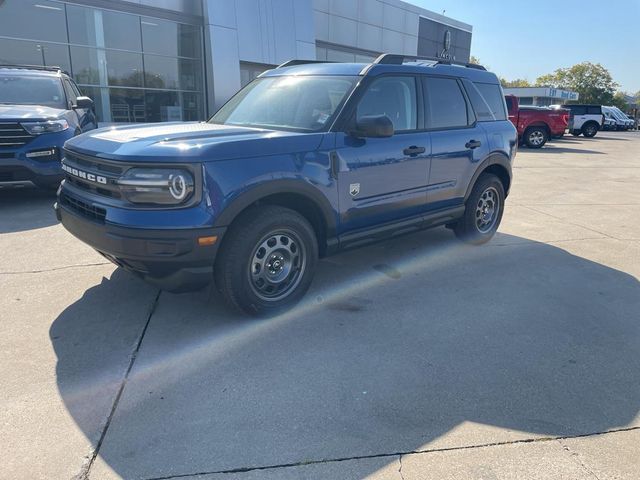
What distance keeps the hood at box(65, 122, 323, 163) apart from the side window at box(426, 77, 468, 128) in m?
1.60

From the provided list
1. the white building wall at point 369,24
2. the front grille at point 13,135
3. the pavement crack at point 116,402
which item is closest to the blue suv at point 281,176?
the pavement crack at point 116,402

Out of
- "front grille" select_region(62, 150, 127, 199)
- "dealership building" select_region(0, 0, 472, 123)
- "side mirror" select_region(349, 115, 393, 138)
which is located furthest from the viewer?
"dealership building" select_region(0, 0, 472, 123)

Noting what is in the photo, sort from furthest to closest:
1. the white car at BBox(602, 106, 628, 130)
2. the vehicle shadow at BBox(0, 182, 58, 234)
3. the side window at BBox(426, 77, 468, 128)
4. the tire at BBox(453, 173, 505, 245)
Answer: the white car at BBox(602, 106, 628, 130) → the vehicle shadow at BBox(0, 182, 58, 234) → the tire at BBox(453, 173, 505, 245) → the side window at BBox(426, 77, 468, 128)

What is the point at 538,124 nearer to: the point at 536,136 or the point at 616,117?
the point at 536,136

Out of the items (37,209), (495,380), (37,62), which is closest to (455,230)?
(495,380)

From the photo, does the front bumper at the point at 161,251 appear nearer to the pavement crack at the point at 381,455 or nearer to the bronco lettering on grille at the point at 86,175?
the bronco lettering on grille at the point at 86,175

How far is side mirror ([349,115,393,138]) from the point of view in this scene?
12.6ft

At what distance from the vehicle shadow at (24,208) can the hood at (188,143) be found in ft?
9.47

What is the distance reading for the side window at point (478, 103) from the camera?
17.8ft

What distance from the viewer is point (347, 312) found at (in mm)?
3943

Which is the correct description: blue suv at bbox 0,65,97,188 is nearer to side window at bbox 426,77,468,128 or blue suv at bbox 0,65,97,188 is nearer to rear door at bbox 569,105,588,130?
side window at bbox 426,77,468,128

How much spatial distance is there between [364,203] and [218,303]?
1.46m

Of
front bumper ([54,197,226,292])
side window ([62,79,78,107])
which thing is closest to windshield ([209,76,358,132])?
front bumper ([54,197,226,292])

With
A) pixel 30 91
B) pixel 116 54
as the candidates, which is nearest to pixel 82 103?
pixel 30 91
